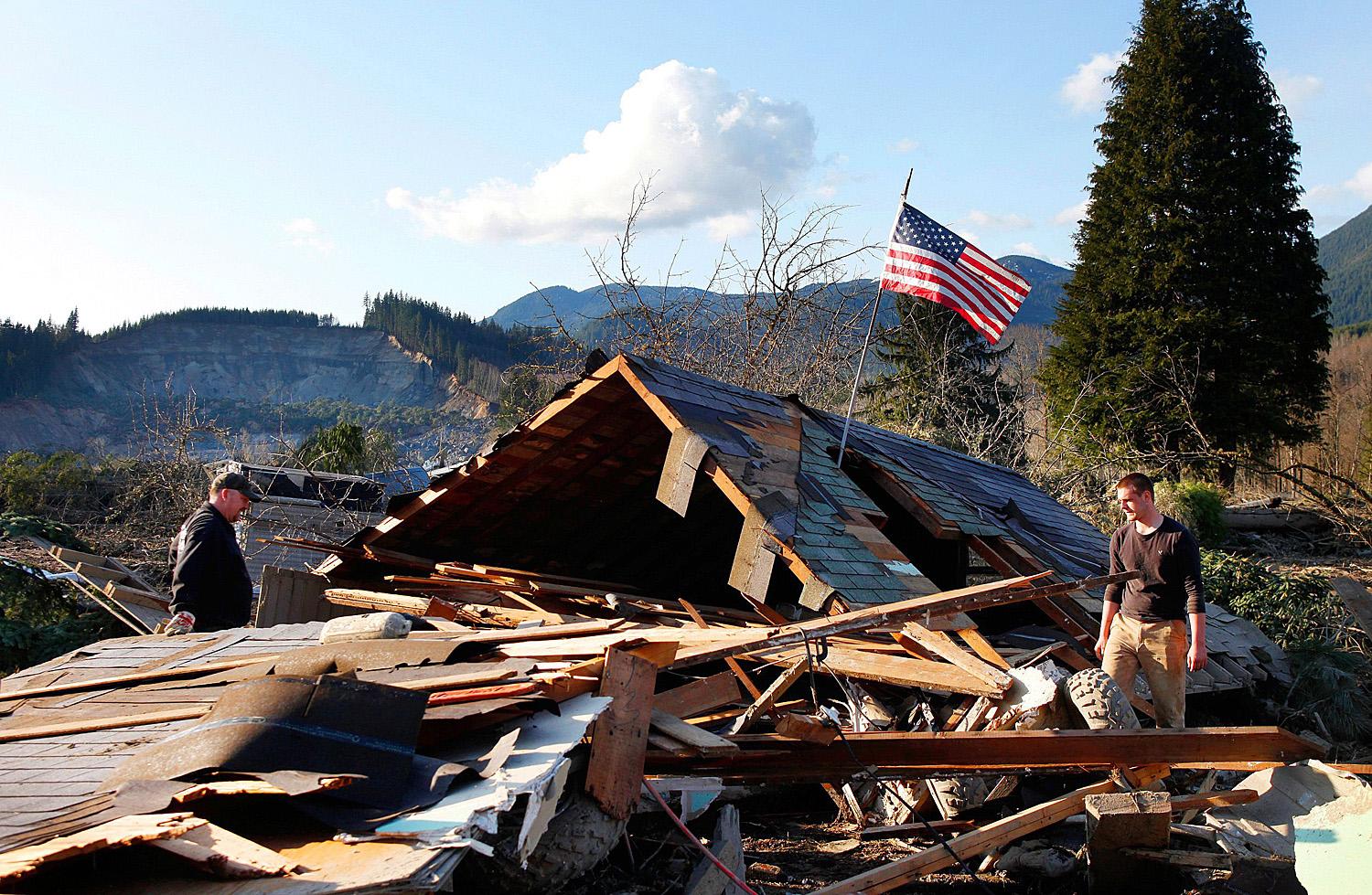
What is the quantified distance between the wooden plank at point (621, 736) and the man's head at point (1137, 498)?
391cm

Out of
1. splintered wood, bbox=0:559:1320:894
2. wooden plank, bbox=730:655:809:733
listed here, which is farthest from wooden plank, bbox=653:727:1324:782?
wooden plank, bbox=730:655:809:733

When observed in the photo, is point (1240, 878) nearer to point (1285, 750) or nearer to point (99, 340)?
point (1285, 750)

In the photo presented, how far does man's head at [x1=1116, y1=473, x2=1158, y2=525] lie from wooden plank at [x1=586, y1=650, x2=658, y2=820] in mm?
3911

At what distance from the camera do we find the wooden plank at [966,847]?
15.2 feet

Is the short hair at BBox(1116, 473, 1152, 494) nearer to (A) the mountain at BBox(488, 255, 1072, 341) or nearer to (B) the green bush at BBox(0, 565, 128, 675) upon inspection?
(B) the green bush at BBox(0, 565, 128, 675)

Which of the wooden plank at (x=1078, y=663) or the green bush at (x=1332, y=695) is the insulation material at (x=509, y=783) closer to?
the wooden plank at (x=1078, y=663)

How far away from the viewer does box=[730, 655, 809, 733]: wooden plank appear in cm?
561

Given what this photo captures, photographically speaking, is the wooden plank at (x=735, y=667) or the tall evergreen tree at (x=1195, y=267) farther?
the tall evergreen tree at (x=1195, y=267)

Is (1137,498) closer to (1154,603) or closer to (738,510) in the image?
(1154,603)

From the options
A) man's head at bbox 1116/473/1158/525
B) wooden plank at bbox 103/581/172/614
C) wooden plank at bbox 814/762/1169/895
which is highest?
man's head at bbox 1116/473/1158/525

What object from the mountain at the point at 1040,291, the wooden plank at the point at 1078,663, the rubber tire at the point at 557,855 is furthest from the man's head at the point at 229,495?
the mountain at the point at 1040,291

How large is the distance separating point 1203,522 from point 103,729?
19123 mm

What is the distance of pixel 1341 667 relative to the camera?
407 inches

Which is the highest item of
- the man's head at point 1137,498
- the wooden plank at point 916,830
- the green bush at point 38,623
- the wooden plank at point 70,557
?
the man's head at point 1137,498
